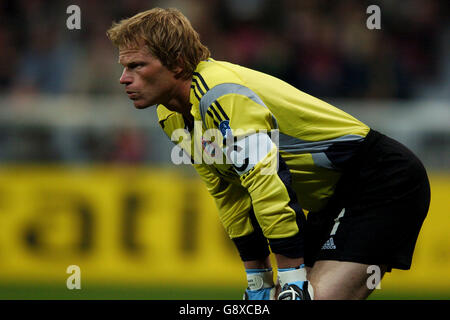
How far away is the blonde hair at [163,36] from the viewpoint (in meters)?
4.10

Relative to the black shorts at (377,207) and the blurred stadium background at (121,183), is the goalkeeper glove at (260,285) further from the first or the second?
the blurred stadium background at (121,183)

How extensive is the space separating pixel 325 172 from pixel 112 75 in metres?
6.70

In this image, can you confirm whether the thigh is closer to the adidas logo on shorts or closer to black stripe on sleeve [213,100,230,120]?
the adidas logo on shorts

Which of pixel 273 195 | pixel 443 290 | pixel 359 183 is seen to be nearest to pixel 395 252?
pixel 359 183

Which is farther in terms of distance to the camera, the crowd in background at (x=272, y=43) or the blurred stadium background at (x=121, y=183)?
the crowd in background at (x=272, y=43)

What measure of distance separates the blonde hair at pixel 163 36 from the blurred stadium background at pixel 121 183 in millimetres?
4785

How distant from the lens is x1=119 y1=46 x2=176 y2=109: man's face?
4.14m

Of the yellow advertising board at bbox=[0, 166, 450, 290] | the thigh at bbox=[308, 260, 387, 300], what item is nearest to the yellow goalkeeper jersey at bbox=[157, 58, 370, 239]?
the thigh at bbox=[308, 260, 387, 300]

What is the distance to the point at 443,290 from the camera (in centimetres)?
908

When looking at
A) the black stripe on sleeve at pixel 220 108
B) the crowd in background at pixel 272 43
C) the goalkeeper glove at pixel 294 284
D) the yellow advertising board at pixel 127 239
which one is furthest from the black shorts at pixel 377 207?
the crowd in background at pixel 272 43

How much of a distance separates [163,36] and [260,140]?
81 centimetres

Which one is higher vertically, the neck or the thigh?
the neck

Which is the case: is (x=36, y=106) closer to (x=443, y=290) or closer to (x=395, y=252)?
(x=443, y=290)

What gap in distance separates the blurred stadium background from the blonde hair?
15.7 feet
